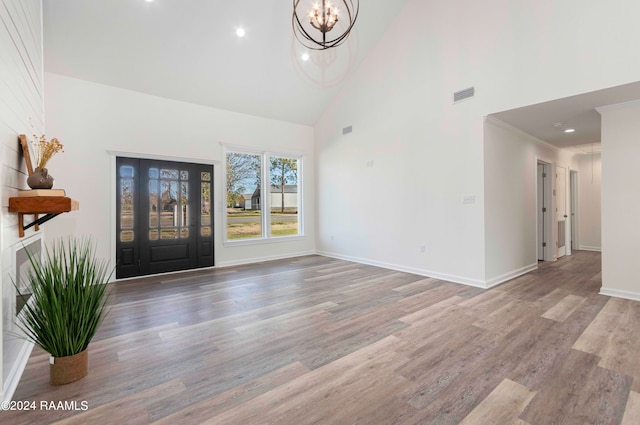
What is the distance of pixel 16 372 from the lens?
7.30 feet

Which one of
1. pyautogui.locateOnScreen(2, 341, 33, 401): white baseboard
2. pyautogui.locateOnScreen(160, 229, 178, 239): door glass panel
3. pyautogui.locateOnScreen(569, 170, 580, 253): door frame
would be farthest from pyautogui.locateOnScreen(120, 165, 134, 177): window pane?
pyautogui.locateOnScreen(569, 170, 580, 253): door frame

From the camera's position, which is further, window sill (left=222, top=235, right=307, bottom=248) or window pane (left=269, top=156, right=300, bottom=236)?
window pane (left=269, top=156, right=300, bottom=236)

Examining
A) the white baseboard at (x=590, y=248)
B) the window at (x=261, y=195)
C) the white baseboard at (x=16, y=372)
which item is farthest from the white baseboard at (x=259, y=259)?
the white baseboard at (x=590, y=248)

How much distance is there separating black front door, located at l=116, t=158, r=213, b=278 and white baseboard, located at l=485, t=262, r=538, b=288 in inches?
201

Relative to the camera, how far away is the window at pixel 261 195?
6.54 meters

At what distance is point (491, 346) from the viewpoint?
8.78 feet

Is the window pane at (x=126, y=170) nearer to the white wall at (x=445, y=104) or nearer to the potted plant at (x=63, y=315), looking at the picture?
the potted plant at (x=63, y=315)

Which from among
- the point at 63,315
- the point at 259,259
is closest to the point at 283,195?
the point at 259,259

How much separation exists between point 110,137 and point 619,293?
7.98m

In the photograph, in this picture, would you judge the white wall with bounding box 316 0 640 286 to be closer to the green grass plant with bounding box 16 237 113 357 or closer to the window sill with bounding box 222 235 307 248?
the window sill with bounding box 222 235 307 248

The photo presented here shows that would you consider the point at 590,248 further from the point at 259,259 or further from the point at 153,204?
the point at 153,204

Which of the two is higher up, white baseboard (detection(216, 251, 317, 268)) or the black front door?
the black front door

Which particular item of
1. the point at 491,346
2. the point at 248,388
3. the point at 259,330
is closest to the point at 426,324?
the point at 491,346

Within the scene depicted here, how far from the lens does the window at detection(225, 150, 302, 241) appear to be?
6.54 m
